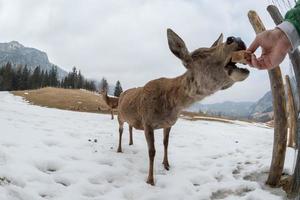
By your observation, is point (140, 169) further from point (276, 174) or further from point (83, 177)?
Result: point (276, 174)

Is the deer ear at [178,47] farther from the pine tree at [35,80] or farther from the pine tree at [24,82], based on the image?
the pine tree at [35,80]

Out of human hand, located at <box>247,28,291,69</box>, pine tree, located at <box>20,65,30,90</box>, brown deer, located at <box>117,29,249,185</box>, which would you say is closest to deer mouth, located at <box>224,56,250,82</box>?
brown deer, located at <box>117,29,249,185</box>

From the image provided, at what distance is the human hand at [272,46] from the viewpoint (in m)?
1.93

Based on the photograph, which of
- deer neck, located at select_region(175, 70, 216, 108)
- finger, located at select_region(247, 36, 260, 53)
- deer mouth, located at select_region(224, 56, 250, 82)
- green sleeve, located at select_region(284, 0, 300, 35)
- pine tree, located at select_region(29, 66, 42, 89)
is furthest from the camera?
pine tree, located at select_region(29, 66, 42, 89)

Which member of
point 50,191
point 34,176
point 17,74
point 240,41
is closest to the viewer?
point 240,41

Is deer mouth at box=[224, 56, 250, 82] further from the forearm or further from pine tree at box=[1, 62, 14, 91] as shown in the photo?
pine tree at box=[1, 62, 14, 91]

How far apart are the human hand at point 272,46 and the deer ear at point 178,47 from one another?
300cm

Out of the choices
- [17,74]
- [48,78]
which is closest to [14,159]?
[17,74]

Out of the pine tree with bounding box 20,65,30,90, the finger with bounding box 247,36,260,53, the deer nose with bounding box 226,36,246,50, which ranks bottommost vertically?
the finger with bounding box 247,36,260,53

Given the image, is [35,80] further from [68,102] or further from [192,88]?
[192,88]

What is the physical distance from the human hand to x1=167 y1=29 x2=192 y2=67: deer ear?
3002mm

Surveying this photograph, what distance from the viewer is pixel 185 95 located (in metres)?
6.46

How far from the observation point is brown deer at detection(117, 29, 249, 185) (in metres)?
4.84

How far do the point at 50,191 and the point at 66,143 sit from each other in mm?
3767
